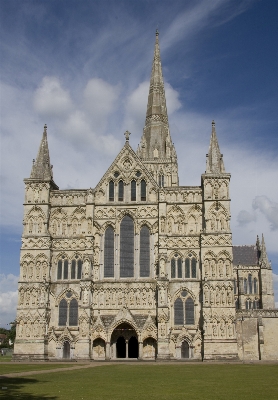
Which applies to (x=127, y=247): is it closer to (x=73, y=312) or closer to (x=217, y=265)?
(x=73, y=312)

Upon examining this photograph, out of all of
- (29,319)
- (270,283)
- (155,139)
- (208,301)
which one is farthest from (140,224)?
(270,283)

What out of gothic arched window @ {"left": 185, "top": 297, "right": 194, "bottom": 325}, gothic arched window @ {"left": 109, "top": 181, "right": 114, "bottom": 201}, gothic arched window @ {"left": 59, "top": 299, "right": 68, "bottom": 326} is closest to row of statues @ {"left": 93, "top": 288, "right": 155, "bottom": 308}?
gothic arched window @ {"left": 59, "top": 299, "right": 68, "bottom": 326}

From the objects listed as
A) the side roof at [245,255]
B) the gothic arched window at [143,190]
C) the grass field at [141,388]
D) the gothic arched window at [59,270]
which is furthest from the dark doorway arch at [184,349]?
the side roof at [245,255]

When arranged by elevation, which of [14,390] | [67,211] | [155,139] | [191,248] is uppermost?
[155,139]

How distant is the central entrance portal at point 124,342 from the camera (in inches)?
2069

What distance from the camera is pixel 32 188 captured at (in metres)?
57.3

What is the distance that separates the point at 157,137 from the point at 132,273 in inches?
1371

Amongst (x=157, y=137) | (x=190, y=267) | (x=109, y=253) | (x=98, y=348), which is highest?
(x=157, y=137)

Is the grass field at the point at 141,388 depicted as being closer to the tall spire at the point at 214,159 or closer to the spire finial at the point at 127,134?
the tall spire at the point at 214,159

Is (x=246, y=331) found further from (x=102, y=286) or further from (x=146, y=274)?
(x=102, y=286)

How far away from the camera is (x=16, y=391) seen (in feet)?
67.7

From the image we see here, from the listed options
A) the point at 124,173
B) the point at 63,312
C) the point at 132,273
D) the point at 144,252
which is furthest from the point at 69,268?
the point at 124,173

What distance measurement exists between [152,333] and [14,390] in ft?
103

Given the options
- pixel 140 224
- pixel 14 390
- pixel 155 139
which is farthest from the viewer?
pixel 155 139
